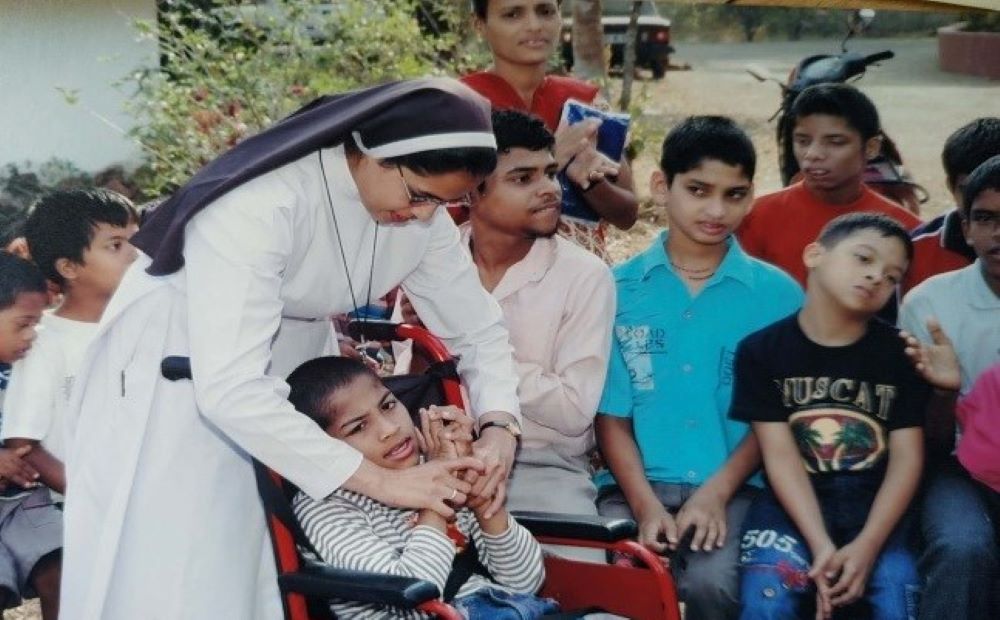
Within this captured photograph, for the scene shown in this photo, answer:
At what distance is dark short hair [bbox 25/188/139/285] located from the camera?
3.99 meters

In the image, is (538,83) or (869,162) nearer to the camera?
(538,83)

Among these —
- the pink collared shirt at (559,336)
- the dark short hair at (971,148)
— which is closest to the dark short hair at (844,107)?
the dark short hair at (971,148)

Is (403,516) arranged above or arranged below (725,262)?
below

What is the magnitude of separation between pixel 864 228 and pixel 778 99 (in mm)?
15081

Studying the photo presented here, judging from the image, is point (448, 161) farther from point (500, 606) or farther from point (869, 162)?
point (869, 162)

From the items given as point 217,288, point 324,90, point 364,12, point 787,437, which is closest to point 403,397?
point 217,288

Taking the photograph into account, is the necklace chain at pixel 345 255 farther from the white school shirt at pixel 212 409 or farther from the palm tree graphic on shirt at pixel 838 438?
the palm tree graphic on shirt at pixel 838 438

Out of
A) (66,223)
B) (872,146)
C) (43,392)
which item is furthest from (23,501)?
(872,146)

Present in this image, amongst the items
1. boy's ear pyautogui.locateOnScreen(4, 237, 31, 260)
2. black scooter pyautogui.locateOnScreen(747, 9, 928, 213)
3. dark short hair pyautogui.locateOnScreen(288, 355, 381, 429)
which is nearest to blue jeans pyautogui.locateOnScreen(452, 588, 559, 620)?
dark short hair pyautogui.locateOnScreen(288, 355, 381, 429)

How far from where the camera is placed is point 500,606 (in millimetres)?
3176

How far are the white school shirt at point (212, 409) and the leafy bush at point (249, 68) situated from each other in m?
5.05

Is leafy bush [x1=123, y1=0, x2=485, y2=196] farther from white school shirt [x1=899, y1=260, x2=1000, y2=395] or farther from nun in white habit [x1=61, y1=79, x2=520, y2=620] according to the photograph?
white school shirt [x1=899, y1=260, x2=1000, y2=395]

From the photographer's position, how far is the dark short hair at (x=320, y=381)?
3.25m

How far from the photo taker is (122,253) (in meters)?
4.06
